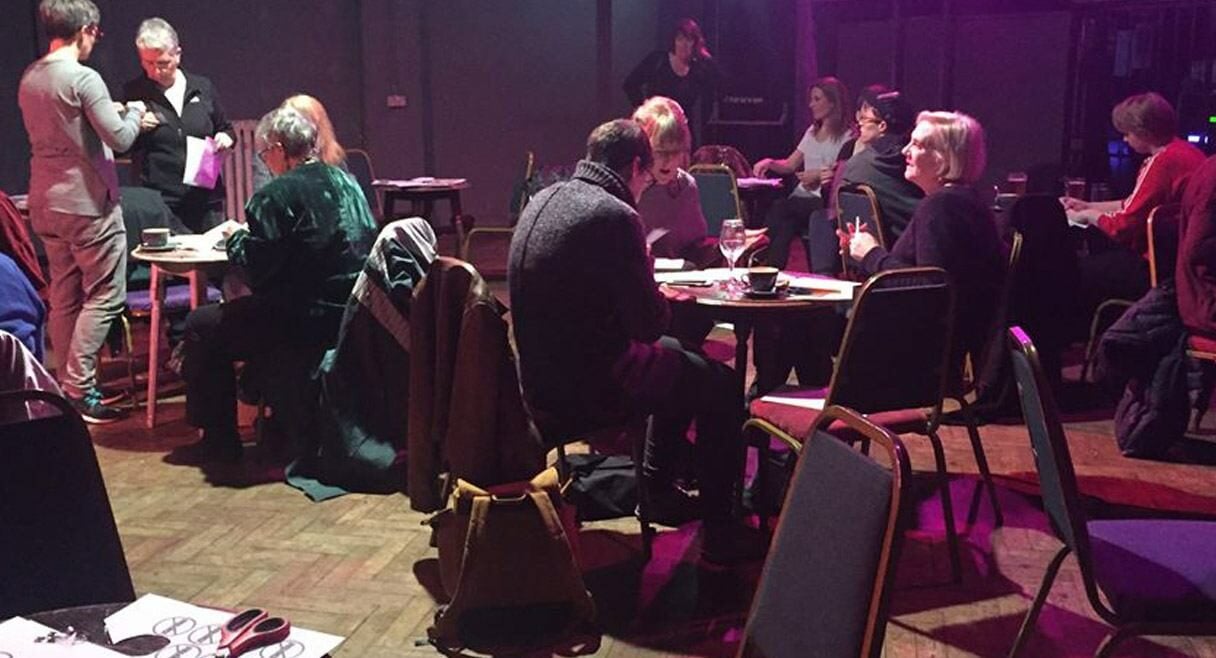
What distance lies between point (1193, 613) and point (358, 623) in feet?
6.64

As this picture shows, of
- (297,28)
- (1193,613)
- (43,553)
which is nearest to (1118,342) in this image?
(1193,613)

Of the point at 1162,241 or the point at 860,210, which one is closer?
the point at 860,210

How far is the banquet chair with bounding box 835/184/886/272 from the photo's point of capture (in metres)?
4.62

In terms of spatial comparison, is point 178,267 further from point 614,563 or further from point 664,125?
point 614,563

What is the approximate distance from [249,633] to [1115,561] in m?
1.66

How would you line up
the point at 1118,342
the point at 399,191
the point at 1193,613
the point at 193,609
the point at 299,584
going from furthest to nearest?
the point at 399,191 < the point at 1118,342 < the point at 299,584 < the point at 1193,613 < the point at 193,609

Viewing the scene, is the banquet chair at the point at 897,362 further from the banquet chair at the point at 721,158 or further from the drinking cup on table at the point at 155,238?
the banquet chair at the point at 721,158

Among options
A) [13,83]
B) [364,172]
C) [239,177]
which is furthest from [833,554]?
[13,83]

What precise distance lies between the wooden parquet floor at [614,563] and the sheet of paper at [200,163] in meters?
1.41

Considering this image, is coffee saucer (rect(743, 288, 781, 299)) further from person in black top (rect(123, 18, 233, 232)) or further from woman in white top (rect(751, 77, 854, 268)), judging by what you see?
woman in white top (rect(751, 77, 854, 268))

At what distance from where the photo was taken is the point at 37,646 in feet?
4.75

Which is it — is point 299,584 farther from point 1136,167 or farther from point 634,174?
point 1136,167

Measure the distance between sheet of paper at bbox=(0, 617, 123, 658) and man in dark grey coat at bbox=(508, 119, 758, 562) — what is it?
193 centimetres

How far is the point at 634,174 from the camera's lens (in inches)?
139
